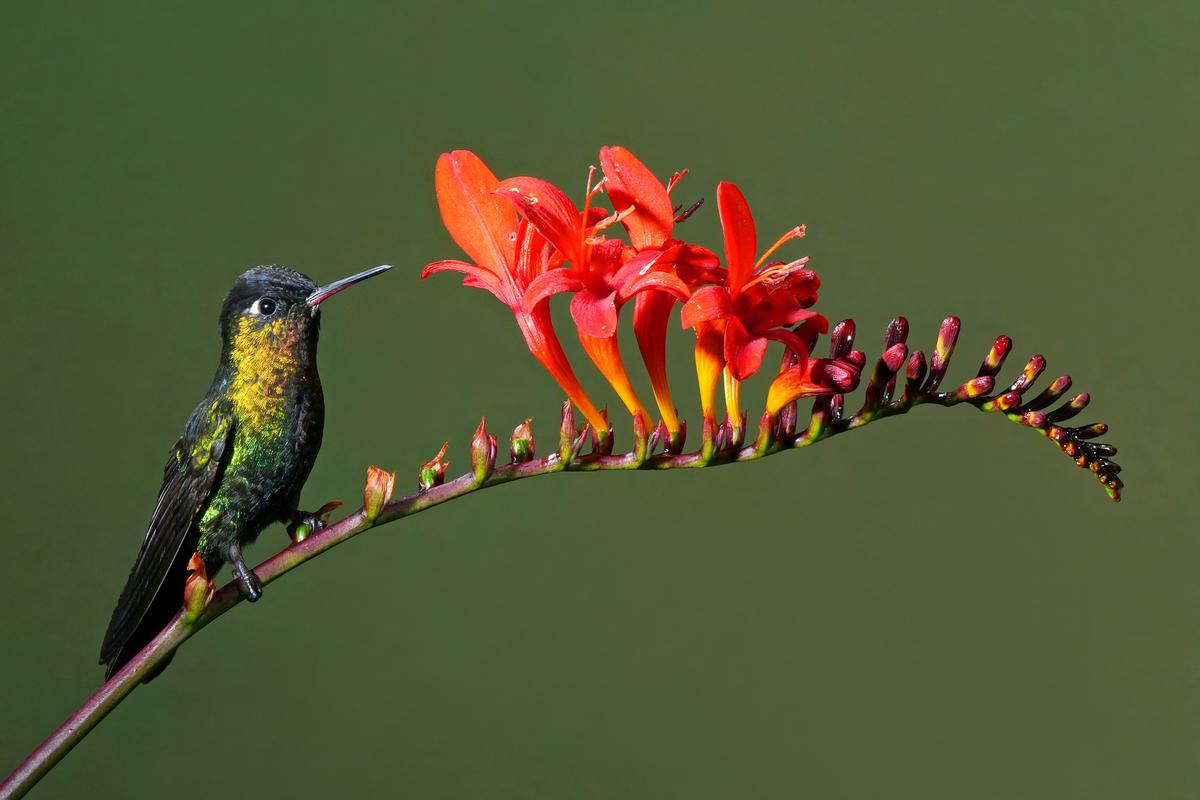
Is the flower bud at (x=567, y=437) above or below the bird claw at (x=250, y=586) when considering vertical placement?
above

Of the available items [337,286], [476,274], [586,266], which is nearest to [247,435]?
[337,286]

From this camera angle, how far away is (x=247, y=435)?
3.89 ft

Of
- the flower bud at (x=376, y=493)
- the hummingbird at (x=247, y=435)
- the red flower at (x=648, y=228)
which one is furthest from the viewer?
the hummingbird at (x=247, y=435)

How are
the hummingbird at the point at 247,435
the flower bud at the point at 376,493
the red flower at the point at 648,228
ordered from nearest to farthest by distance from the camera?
the flower bud at the point at 376,493 → the red flower at the point at 648,228 → the hummingbird at the point at 247,435

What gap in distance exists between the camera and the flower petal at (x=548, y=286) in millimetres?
954

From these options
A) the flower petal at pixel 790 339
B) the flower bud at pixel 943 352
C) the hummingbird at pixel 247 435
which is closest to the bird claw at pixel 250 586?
the hummingbird at pixel 247 435

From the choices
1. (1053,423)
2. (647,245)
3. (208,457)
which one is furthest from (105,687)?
(1053,423)

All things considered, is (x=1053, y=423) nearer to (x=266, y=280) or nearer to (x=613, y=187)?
(x=613, y=187)

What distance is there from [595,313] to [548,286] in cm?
5

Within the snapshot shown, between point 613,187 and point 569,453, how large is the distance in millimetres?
246

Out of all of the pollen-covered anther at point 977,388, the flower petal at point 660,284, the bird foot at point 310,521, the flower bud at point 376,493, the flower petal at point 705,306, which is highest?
the flower petal at point 660,284

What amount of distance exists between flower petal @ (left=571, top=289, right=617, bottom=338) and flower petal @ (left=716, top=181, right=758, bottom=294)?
0.34 ft

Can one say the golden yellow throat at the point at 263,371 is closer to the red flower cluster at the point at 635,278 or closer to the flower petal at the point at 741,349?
the red flower cluster at the point at 635,278

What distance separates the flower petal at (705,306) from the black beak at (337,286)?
0.28 meters
